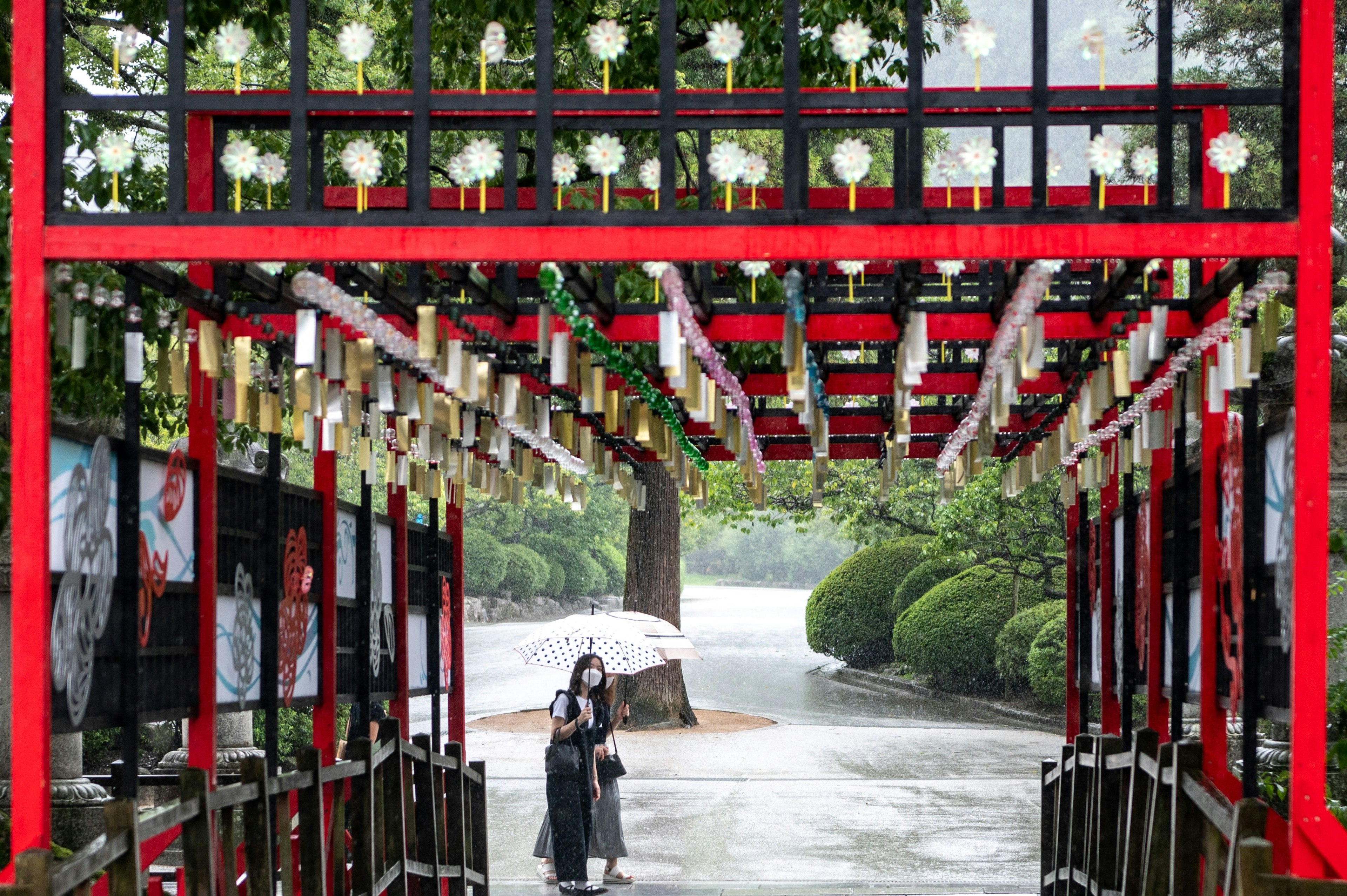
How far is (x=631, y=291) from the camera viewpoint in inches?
327

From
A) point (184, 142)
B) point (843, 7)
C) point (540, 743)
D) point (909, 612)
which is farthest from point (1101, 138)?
point (909, 612)

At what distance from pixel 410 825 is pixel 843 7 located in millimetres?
6325

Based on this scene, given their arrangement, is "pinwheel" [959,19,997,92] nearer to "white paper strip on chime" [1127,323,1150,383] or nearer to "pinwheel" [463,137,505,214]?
"white paper strip on chime" [1127,323,1150,383]

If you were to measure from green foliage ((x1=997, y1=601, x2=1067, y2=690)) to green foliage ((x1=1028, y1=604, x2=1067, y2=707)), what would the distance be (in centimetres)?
35

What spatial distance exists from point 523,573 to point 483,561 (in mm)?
2744

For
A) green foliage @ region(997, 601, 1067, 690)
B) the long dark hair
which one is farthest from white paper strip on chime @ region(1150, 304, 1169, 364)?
green foliage @ region(997, 601, 1067, 690)

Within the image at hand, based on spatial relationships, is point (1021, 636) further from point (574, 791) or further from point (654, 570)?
point (574, 791)

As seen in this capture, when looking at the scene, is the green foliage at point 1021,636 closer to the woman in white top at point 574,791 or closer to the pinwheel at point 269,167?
the woman in white top at point 574,791

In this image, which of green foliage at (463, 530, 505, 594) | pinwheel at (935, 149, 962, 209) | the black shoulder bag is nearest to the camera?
pinwheel at (935, 149, 962, 209)

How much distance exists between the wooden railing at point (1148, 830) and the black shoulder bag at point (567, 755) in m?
2.91

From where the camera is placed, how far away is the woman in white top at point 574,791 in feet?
31.3

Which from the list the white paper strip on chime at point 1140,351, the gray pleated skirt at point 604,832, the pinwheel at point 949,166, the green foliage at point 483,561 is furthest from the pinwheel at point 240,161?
the green foliage at point 483,561

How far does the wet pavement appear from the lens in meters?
10.8

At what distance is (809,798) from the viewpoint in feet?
48.7
